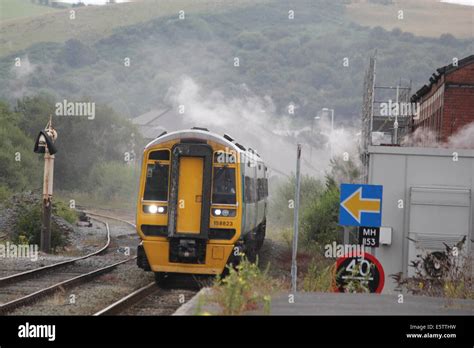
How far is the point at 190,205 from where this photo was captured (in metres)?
18.1

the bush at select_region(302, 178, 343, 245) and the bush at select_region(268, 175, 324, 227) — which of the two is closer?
the bush at select_region(302, 178, 343, 245)

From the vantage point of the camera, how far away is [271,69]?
507ft

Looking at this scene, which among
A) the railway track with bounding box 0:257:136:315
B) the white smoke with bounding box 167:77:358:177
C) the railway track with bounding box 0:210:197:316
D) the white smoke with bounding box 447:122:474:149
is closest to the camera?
the railway track with bounding box 0:210:197:316

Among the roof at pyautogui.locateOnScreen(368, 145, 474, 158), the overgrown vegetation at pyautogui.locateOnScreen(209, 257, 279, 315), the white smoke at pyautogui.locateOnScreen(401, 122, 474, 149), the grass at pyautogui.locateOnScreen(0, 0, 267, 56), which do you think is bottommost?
the overgrown vegetation at pyautogui.locateOnScreen(209, 257, 279, 315)

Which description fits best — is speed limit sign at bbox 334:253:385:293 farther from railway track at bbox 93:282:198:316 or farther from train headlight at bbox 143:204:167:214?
train headlight at bbox 143:204:167:214

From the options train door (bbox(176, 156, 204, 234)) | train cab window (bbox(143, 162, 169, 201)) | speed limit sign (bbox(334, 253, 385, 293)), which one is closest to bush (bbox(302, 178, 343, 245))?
train door (bbox(176, 156, 204, 234))

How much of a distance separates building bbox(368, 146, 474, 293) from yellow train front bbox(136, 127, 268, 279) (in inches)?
119

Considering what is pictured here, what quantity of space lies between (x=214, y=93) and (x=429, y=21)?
49.8m

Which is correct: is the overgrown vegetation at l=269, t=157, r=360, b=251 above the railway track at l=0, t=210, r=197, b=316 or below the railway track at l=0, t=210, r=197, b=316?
above

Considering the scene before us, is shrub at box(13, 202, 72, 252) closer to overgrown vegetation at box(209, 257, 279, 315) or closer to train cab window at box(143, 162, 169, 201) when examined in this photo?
train cab window at box(143, 162, 169, 201)

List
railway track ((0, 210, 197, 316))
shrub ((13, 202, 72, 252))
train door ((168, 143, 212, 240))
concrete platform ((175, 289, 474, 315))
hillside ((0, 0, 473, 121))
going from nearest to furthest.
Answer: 1. concrete platform ((175, 289, 474, 315))
2. railway track ((0, 210, 197, 316))
3. train door ((168, 143, 212, 240))
4. shrub ((13, 202, 72, 252))
5. hillside ((0, 0, 473, 121))

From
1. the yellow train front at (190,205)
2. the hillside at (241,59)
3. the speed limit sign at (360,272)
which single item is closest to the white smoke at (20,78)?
the hillside at (241,59)

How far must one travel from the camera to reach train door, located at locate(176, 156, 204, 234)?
18000 millimetres
